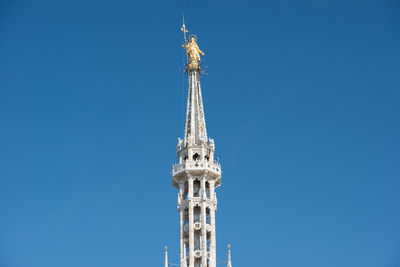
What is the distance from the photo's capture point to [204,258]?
418ft

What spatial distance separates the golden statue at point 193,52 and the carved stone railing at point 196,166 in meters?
17.4

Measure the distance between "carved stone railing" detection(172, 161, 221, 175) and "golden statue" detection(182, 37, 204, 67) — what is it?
17407 millimetres

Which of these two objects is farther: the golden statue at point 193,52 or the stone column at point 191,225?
the golden statue at point 193,52

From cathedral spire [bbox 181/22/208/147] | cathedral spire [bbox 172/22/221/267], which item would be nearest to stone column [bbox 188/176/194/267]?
cathedral spire [bbox 172/22/221/267]

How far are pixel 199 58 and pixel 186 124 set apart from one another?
37.9 feet

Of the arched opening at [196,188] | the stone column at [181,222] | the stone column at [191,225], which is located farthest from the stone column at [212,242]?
the stone column at [181,222]

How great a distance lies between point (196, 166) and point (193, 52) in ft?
66.4

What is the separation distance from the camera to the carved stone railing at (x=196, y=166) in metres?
133

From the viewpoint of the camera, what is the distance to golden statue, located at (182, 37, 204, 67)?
5664 inches

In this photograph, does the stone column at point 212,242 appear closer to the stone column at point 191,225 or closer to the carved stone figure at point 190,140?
the stone column at point 191,225

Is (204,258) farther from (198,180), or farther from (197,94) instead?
(197,94)

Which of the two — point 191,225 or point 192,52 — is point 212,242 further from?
point 192,52

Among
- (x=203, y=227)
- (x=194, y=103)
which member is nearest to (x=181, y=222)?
(x=203, y=227)

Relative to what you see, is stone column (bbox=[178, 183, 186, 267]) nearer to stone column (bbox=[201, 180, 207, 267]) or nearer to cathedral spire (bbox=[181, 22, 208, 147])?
stone column (bbox=[201, 180, 207, 267])
